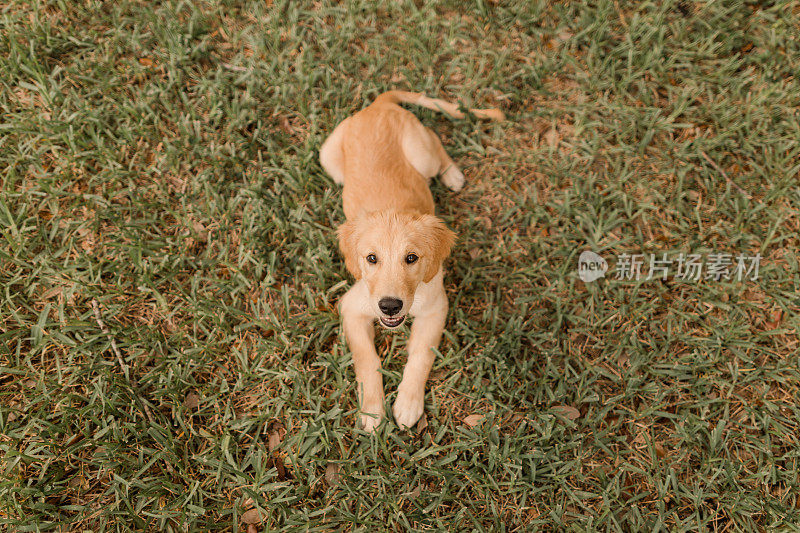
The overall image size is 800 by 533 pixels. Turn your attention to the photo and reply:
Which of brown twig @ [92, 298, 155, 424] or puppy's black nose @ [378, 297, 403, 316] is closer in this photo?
puppy's black nose @ [378, 297, 403, 316]

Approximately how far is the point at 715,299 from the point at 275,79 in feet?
11.5

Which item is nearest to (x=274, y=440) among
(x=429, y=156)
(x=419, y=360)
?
(x=419, y=360)

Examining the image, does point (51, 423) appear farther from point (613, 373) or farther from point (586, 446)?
point (613, 373)

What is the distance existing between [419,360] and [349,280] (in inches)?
28.2

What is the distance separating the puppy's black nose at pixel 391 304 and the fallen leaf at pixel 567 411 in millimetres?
1257

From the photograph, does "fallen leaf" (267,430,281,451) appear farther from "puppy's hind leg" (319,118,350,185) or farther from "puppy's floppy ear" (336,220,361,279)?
"puppy's hind leg" (319,118,350,185)

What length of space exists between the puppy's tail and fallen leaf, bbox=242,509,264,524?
275 centimetres

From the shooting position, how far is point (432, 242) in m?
2.38

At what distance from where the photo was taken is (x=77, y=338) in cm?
281

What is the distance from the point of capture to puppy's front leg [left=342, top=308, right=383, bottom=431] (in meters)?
2.67

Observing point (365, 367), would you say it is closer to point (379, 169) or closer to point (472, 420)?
point (472, 420)

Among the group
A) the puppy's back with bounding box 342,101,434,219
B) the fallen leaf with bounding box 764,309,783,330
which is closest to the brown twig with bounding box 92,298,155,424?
the puppy's back with bounding box 342,101,434,219

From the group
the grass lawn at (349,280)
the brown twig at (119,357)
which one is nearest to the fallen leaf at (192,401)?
the grass lawn at (349,280)

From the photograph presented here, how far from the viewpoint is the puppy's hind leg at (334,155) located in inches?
122
